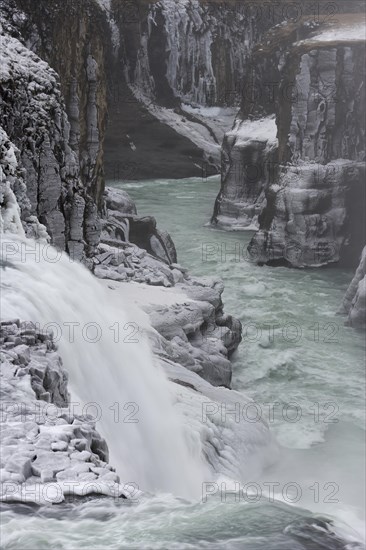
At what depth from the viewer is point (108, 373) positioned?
14586mm

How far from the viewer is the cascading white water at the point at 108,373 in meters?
13.0

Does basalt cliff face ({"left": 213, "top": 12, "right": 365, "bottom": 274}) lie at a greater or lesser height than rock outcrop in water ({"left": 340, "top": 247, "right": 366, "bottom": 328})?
greater

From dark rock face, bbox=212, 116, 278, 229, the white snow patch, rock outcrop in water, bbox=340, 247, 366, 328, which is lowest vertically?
rock outcrop in water, bbox=340, 247, 366, 328

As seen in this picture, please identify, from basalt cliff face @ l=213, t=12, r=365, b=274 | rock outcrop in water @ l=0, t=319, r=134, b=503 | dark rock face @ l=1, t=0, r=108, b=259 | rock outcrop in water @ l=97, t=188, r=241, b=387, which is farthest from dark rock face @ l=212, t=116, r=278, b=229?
rock outcrop in water @ l=0, t=319, r=134, b=503

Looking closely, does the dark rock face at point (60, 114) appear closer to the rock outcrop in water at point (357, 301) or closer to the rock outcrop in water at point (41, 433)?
the rock outcrop in water at point (41, 433)

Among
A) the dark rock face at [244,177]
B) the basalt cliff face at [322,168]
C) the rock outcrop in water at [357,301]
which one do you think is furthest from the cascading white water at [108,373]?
the dark rock face at [244,177]

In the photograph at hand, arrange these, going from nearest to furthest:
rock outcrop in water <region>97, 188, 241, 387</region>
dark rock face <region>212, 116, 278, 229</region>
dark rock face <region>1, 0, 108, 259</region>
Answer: dark rock face <region>1, 0, 108, 259</region>, rock outcrop in water <region>97, 188, 241, 387</region>, dark rock face <region>212, 116, 278, 229</region>

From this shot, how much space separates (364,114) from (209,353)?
17893 millimetres

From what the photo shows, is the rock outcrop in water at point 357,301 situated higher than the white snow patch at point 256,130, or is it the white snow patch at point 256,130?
the white snow patch at point 256,130

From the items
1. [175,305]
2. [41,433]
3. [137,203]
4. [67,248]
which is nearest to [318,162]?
[137,203]

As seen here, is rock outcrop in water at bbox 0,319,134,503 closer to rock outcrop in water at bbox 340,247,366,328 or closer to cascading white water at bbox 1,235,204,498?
cascading white water at bbox 1,235,204,498

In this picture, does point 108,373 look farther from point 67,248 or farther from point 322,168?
point 322,168

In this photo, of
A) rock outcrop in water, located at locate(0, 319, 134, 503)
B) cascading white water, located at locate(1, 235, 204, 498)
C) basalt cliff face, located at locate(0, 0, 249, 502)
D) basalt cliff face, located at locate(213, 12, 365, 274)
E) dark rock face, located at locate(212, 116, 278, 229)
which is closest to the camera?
rock outcrop in water, located at locate(0, 319, 134, 503)

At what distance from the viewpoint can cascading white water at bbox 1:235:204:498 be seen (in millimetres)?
13000
